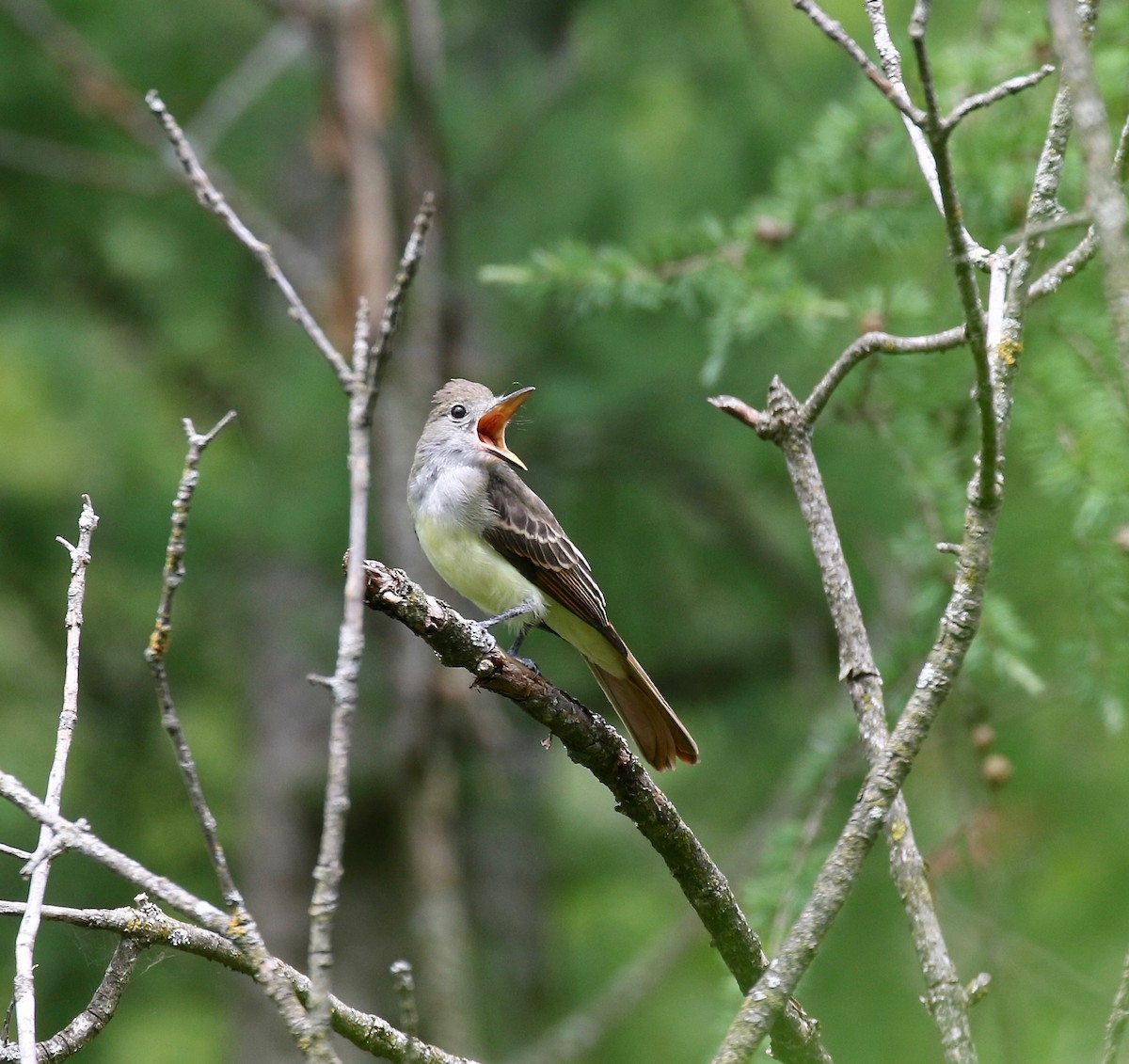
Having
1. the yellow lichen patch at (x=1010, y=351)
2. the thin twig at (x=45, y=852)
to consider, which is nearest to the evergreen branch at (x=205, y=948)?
the thin twig at (x=45, y=852)

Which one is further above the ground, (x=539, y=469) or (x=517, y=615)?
(x=539, y=469)

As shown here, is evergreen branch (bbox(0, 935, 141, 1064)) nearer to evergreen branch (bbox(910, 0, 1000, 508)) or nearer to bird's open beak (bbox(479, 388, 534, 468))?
evergreen branch (bbox(910, 0, 1000, 508))

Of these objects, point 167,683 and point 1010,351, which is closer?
point 167,683

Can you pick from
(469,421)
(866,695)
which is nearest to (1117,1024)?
(866,695)

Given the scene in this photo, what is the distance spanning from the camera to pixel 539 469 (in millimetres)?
8148

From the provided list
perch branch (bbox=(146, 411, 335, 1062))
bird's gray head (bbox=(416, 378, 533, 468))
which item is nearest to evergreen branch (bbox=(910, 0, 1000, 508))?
perch branch (bbox=(146, 411, 335, 1062))

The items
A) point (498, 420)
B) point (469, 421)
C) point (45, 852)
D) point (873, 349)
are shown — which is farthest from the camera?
point (469, 421)

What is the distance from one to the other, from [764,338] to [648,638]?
2198 millimetres

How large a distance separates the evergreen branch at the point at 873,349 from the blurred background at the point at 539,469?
69.8 inches

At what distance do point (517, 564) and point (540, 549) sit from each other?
9cm

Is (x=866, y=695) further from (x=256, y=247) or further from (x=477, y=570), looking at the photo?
(x=477, y=570)

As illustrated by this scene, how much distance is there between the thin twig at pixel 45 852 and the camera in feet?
6.67

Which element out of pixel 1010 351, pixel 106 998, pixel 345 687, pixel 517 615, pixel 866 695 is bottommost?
pixel 106 998

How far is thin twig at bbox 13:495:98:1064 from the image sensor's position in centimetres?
203
